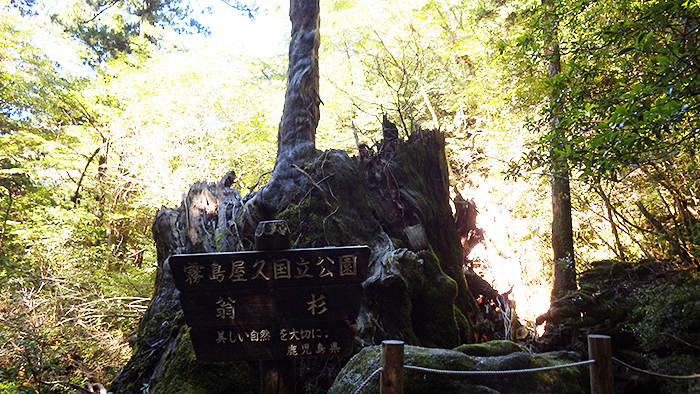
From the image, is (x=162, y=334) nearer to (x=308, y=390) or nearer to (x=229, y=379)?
(x=229, y=379)

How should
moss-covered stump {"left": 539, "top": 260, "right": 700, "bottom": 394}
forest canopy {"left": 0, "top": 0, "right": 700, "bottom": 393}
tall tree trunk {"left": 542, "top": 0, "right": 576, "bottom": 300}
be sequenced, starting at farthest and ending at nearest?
tall tree trunk {"left": 542, "top": 0, "right": 576, "bottom": 300}, forest canopy {"left": 0, "top": 0, "right": 700, "bottom": 393}, moss-covered stump {"left": 539, "top": 260, "right": 700, "bottom": 394}

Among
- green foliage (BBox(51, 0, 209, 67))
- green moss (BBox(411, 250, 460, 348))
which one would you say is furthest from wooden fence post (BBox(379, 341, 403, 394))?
green foliage (BBox(51, 0, 209, 67))

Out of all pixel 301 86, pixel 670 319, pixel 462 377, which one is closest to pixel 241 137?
pixel 301 86

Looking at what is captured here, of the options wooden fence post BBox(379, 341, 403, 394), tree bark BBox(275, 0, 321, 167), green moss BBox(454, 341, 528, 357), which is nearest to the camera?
wooden fence post BBox(379, 341, 403, 394)

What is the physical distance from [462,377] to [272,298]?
158 centimetres

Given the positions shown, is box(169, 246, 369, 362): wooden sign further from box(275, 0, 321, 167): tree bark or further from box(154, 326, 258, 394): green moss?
box(275, 0, 321, 167): tree bark

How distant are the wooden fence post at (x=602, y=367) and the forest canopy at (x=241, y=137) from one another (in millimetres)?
1438

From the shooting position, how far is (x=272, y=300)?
8.70ft

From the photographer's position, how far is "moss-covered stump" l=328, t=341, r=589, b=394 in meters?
2.87

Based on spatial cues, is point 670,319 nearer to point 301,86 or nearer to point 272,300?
point 272,300

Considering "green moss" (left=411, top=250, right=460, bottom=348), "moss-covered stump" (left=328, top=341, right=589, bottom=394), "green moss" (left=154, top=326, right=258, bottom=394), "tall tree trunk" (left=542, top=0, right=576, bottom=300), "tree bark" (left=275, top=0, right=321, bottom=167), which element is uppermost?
"tree bark" (left=275, top=0, right=321, bottom=167)

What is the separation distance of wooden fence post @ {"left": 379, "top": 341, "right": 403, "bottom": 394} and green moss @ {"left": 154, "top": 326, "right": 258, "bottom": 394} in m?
1.62

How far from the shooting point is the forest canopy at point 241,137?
493cm

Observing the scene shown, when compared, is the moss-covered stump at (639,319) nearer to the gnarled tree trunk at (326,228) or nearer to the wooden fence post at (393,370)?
the gnarled tree trunk at (326,228)
